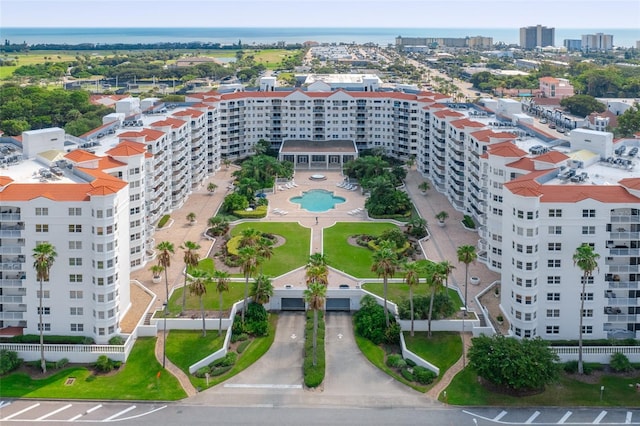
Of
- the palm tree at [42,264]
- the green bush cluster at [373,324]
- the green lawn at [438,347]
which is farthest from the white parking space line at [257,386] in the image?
the palm tree at [42,264]

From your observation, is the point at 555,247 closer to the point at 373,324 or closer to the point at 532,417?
the point at 532,417

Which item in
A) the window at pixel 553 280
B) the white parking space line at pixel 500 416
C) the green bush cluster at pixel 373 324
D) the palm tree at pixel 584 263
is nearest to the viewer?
the white parking space line at pixel 500 416

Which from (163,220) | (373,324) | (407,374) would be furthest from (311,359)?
(163,220)

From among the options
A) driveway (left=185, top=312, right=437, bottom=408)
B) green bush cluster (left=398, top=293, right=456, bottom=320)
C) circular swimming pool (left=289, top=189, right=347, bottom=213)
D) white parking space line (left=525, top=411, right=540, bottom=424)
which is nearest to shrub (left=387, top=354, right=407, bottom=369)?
driveway (left=185, top=312, right=437, bottom=408)

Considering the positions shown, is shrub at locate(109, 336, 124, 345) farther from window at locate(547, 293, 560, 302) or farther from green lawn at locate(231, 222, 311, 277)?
window at locate(547, 293, 560, 302)

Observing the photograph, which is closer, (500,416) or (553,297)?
(500,416)

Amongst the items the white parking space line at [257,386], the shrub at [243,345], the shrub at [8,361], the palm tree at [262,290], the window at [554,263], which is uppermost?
the window at [554,263]

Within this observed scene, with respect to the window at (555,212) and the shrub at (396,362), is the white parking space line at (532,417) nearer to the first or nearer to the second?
the shrub at (396,362)
